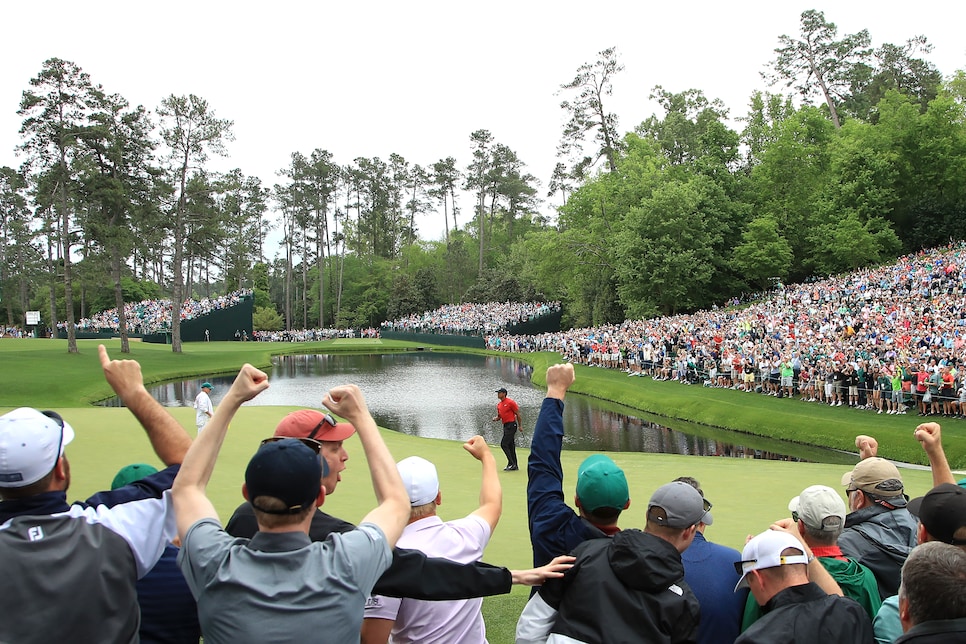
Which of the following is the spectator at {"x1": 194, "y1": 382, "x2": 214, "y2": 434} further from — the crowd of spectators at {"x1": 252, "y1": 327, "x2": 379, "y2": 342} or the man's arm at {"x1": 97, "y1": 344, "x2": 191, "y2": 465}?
the crowd of spectators at {"x1": 252, "y1": 327, "x2": 379, "y2": 342}

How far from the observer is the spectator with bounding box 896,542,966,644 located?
2303mm

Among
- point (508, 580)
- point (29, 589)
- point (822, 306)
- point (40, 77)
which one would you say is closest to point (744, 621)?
point (508, 580)

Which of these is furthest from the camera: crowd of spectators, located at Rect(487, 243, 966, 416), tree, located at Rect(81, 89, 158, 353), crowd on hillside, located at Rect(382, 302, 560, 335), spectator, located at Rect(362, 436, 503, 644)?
crowd on hillside, located at Rect(382, 302, 560, 335)

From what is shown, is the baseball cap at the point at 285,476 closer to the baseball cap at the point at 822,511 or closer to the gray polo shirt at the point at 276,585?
the gray polo shirt at the point at 276,585

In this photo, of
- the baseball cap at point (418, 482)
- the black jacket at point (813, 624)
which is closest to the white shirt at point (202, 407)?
the baseball cap at point (418, 482)

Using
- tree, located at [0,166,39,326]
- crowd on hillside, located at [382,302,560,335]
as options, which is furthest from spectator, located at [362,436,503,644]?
tree, located at [0,166,39,326]

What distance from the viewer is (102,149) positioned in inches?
1368

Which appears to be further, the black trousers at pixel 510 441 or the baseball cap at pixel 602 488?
the black trousers at pixel 510 441

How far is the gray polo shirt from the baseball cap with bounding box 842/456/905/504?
308cm

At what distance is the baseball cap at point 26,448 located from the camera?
93.4 inches

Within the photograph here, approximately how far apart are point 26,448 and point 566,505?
6.58ft

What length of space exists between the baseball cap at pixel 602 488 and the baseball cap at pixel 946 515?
1215 mm

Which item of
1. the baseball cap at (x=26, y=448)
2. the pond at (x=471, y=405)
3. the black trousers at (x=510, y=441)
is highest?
the baseball cap at (x=26, y=448)

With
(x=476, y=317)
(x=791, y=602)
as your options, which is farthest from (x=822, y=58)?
(x=791, y=602)
